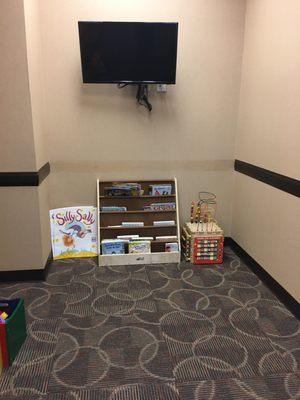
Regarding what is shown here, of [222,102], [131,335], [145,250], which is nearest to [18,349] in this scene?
[131,335]

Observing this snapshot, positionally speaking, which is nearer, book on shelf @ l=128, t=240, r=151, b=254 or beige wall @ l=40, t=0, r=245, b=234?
beige wall @ l=40, t=0, r=245, b=234

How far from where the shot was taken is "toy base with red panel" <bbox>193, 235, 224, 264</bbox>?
3.06 m

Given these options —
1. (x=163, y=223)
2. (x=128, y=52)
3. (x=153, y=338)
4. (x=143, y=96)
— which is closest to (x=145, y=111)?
(x=143, y=96)

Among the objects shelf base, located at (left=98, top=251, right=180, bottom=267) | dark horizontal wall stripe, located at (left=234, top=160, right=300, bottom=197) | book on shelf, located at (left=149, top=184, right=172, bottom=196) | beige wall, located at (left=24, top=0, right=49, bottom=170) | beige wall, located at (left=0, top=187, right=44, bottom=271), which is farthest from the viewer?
book on shelf, located at (left=149, top=184, right=172, bottom=196)

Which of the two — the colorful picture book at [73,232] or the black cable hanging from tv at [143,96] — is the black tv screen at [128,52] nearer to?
the black cable hanging from tv at [143,96]

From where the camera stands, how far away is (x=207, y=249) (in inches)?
121

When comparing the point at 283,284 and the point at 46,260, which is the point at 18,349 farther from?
the point at 283,284

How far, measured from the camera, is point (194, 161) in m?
3.30


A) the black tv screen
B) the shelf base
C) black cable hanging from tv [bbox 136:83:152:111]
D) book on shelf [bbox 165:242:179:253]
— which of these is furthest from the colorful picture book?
the black tv screen

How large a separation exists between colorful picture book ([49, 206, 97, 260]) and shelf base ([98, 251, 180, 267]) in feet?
0.75

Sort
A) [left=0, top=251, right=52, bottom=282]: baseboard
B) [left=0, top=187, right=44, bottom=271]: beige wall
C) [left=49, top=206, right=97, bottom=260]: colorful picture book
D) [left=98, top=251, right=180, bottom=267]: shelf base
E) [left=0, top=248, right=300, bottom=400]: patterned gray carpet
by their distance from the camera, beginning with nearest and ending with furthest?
[left=0, top=248, right=300, bottom=400]: patterned gray carpet < [left=0, top=187, right=44, bottom=271]: beige wall < [left=0, top=251, right=52, bottom=282]: baseboard < [left=98, top=251, right=180, bottom=267]: shelf base < [left=49, top=206, right=97, bottom=260]: colorful picture book

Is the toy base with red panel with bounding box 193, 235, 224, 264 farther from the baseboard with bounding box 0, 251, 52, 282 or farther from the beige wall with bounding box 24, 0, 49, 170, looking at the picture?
the beige wall with bounding box 24, 0, 49, 170

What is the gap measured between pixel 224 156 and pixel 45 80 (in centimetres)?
184

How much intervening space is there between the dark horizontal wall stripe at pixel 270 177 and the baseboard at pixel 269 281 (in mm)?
731
